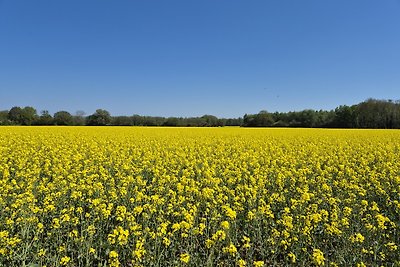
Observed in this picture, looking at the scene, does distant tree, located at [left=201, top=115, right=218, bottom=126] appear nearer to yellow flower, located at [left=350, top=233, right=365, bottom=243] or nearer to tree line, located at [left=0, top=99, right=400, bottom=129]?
tree line, located at [left=0, top=99, right=400, bottom=129]

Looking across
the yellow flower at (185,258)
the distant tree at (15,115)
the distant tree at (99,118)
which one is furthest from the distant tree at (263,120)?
the yellow flower at (185,258)

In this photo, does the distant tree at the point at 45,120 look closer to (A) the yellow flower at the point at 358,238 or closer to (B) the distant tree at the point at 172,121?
(B) the distant tree at the point at 172,121

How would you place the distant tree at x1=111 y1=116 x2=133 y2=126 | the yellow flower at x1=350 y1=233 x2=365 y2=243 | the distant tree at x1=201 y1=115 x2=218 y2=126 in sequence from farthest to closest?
the distant tree at x1=201 y1=115 x2=218 y2=126 < the distant tree at x1=111 y1=116 x2=133 y2=126 < the yellow flower at x1=350 y1=233 x2=365 y2=243

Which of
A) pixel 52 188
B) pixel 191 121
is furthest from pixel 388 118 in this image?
pixel 52 188

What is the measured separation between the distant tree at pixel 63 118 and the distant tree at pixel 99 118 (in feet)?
11.4

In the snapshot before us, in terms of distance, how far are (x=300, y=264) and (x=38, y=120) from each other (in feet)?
209

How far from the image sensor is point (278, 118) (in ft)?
231

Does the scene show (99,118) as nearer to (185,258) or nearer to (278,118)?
(278,118)

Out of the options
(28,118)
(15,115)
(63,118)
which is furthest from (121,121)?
(15,115)

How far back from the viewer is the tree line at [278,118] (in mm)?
57594

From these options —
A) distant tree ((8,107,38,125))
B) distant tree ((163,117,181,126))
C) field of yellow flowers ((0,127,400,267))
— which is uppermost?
distant tree ((8,107,38,125))

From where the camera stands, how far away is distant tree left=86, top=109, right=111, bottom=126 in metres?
62.3

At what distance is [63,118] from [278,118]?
46.3 m

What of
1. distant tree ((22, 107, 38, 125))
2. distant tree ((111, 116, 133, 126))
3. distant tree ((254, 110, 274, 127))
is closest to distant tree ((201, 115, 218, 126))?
distant tree ((254, 110, 274, 127))
